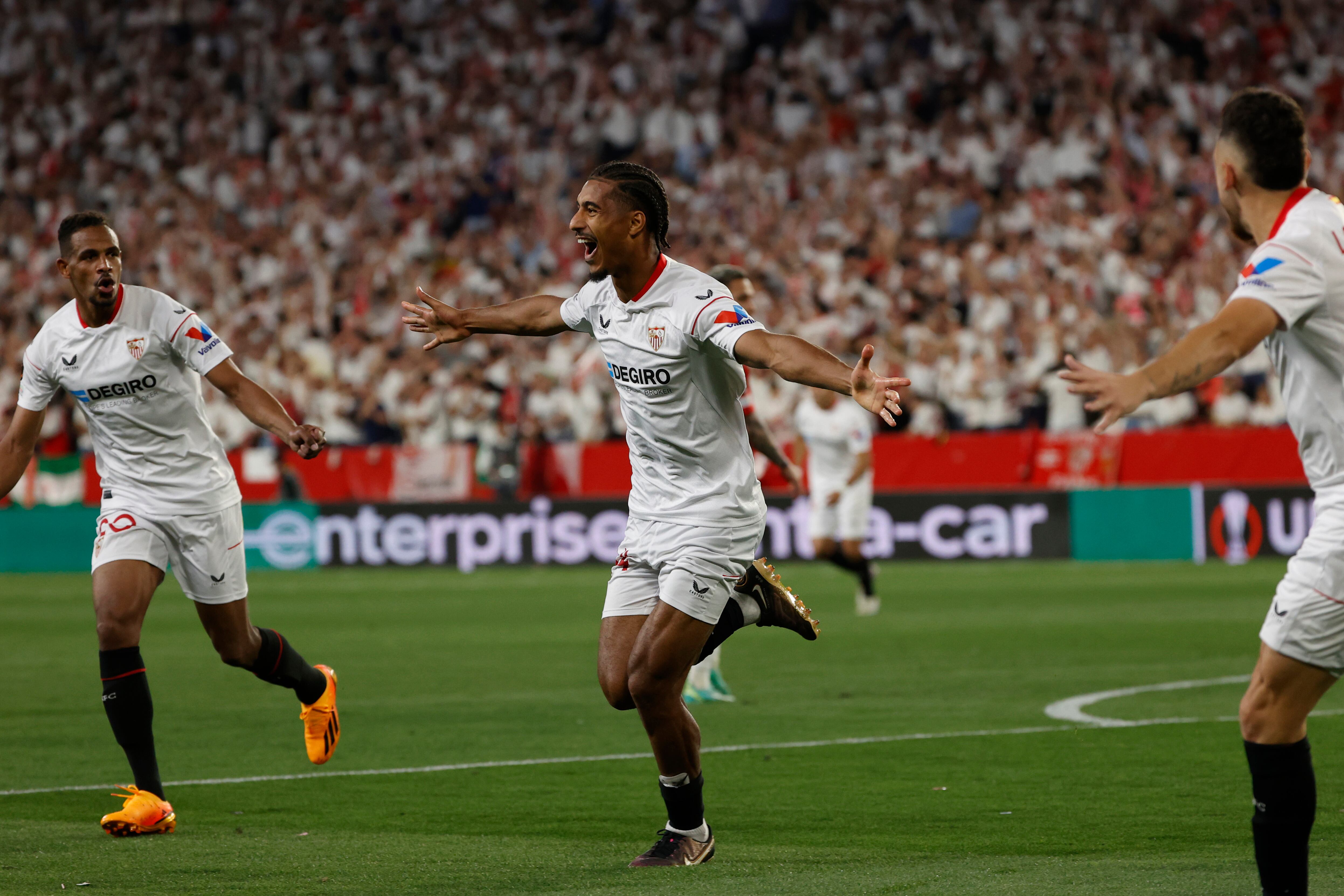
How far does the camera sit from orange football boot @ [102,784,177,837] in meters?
7.16

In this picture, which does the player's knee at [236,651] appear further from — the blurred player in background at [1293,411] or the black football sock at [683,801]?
the blurred player in background at [1293,411]

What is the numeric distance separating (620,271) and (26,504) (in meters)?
22.6

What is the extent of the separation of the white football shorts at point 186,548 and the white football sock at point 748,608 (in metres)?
2.29

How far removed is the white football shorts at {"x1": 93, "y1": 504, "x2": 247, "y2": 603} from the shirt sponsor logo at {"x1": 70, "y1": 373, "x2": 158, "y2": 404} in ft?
1.63

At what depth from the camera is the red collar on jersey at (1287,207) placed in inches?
192

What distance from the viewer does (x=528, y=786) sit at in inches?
326

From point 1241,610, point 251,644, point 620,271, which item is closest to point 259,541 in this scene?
point 1241,610

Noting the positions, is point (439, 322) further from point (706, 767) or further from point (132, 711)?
point (706, 767)

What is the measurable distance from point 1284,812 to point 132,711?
15.2 ft

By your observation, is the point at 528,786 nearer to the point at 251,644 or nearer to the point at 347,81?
the point at 251,644

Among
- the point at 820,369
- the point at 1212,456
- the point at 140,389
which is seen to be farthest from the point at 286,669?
the point at 1212,456

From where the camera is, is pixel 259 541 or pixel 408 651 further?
pixel 259 541

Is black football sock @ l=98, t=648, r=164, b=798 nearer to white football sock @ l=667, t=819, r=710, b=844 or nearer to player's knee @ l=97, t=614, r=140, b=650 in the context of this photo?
player's knee @ l=97, t=614, r=140, b=650

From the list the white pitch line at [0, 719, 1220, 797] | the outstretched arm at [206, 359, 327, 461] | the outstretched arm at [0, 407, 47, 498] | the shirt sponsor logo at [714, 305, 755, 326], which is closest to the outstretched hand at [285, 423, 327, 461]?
the outstretched arm at [206, 359, 327, 461]
